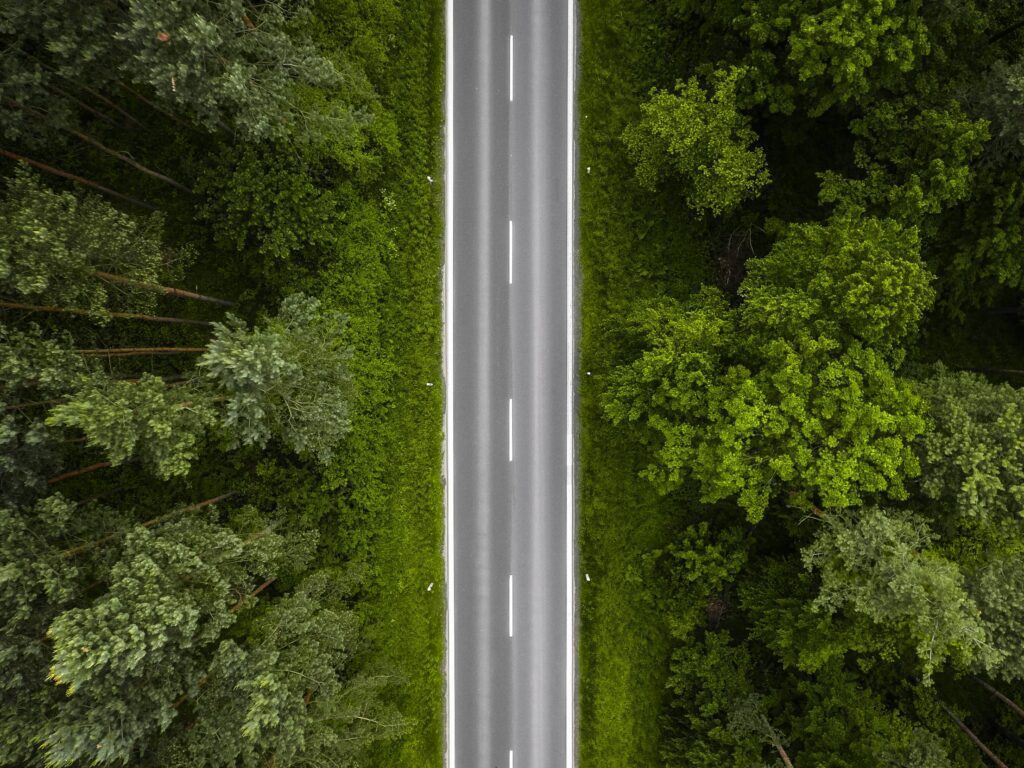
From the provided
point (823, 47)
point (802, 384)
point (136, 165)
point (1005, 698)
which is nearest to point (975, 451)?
point (802, 384)

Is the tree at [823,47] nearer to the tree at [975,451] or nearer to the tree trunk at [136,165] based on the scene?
the tree at [975,451]

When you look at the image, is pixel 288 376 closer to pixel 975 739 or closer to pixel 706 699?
pixel 706 699

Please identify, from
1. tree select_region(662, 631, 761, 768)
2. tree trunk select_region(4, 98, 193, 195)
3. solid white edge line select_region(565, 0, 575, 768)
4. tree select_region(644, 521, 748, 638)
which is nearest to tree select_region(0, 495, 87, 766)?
tree trunk select_region(4, 98, 193, 195)

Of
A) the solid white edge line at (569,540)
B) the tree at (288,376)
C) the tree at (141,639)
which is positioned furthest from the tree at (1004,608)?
the tree at (141,639)

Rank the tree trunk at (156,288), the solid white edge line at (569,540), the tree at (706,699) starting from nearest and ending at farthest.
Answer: the tree trunk at (156,288) → the tree at (706,699) → the solid white edge line at (569,540)

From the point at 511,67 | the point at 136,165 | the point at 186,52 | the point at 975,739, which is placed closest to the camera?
the point at 186,52

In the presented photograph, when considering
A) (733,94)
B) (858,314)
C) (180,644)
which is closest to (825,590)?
(858,314)

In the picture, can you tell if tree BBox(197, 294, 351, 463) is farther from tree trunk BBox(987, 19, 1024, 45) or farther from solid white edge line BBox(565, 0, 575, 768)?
tree trunk BBox(987, 19, 1024, 45)
